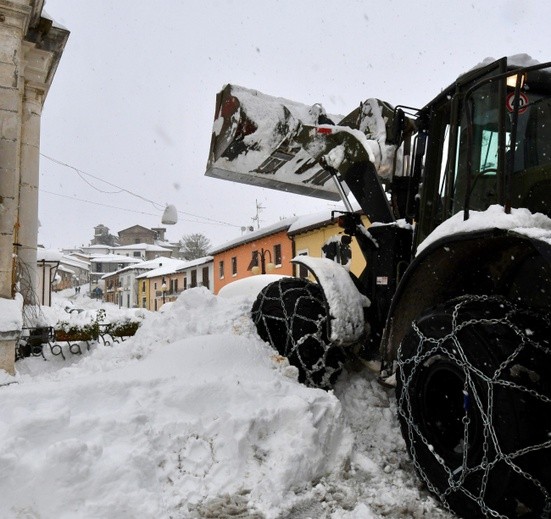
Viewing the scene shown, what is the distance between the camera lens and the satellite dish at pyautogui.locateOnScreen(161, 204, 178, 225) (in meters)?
16.3

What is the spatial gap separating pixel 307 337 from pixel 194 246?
52995 mm

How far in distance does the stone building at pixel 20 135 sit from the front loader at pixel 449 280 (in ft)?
10.8

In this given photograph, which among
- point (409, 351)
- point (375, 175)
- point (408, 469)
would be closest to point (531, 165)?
point (409, 351)

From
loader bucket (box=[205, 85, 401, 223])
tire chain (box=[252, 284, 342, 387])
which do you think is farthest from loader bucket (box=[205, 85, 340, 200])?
tire chain (box=[252, 284, 342, 387])

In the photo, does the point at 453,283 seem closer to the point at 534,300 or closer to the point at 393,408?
the point at 534,300

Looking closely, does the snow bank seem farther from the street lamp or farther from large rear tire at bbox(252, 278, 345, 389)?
the street lamp

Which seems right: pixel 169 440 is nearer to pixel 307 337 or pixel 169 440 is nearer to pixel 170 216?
pixel 307 337

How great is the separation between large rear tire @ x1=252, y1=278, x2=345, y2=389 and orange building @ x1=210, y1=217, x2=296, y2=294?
1211 centimetres

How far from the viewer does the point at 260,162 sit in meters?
4.81

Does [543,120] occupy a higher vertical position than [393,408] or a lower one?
higher

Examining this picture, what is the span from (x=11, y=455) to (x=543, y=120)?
10.2 feet

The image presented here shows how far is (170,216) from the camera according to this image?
648 inches

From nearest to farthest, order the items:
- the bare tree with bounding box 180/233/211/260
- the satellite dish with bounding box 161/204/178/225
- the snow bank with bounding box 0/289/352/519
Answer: the snow bank with bounding box 0/289/352/519
the satellite dish with bounding box 161/204/178/225
the bare tree with bounding box 180/233/211/260

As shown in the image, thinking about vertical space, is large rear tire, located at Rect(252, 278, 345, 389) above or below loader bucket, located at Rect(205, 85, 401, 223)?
below
